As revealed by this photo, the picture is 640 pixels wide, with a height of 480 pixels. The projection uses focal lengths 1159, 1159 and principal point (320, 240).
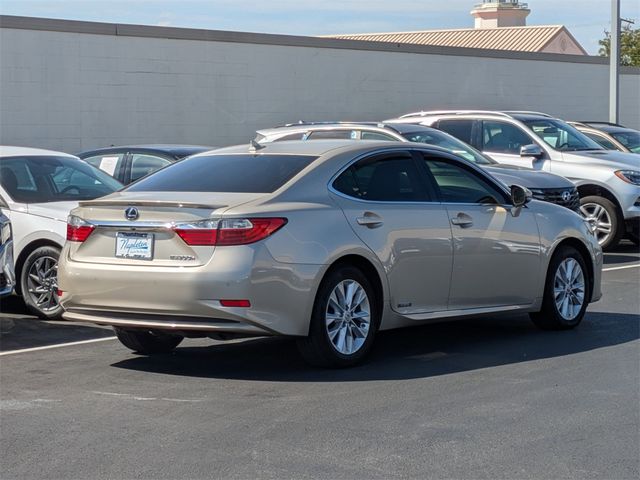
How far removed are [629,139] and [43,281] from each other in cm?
1384

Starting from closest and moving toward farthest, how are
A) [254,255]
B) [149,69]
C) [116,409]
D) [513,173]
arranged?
[116,409]
[254,255]
[513,173]
[149,69]

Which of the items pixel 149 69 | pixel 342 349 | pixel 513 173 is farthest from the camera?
pixel 149 69

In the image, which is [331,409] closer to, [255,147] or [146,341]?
[146,341]

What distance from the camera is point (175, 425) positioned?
6492mm

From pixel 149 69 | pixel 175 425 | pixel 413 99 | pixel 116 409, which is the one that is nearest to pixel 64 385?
pixel 116 409

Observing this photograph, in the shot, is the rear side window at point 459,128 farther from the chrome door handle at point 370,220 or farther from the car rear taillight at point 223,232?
the car rear taillight at point 223,232

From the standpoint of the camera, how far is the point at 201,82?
25.9 meters

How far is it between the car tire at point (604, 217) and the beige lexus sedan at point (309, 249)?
644cm

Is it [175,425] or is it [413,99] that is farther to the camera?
[413,99]

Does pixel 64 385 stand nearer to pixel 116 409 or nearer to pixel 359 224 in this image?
pixel 116 409

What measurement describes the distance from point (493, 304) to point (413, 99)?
22.3 metres

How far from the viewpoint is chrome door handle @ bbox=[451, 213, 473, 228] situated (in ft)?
29.0

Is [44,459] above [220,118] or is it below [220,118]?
→ below

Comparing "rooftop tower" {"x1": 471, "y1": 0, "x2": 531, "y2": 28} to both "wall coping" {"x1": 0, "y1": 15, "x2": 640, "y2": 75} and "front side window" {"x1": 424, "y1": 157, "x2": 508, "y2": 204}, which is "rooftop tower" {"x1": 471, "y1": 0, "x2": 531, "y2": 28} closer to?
"wall coping" {"x1": 0, "y1": 15, "x2": 640, "y2": 75}
